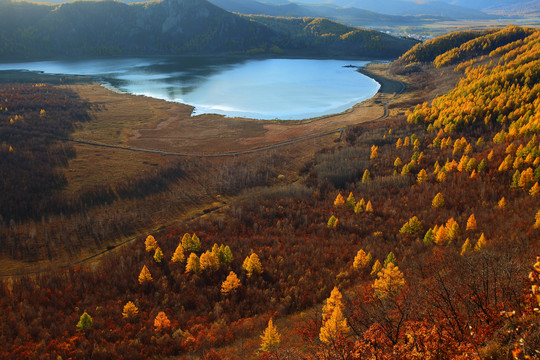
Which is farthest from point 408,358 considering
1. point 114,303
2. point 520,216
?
point 520,216

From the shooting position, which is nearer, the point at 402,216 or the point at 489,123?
the point at 402,216

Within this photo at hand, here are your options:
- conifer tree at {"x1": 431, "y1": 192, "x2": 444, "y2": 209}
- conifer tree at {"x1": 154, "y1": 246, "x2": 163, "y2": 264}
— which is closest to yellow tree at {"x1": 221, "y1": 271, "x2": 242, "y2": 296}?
conifer tree at {"x1": 154, "y1": 246, "x2": 163, "y2": 264}

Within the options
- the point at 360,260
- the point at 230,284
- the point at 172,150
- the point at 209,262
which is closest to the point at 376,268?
the point at 360,260

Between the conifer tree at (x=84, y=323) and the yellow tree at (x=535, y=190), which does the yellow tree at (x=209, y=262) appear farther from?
the yellow tree at (x=535, y=190)

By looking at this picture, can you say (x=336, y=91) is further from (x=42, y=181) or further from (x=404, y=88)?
(x=42, y=181)

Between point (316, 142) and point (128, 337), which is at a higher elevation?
point (316, 142)

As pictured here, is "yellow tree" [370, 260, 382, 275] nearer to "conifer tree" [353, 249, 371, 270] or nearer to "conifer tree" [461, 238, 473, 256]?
"conifer tree" [353, 249, 371, 270]

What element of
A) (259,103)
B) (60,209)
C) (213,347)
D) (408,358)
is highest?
(259,103)
